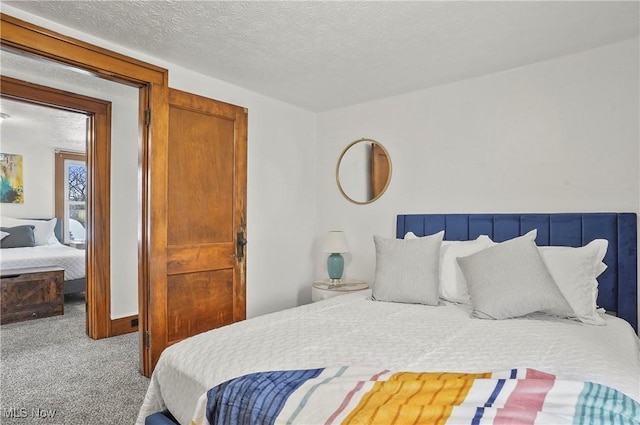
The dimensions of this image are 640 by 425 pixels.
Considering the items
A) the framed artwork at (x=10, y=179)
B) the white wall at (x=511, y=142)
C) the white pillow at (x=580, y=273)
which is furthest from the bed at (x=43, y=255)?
the white pillow at (x=580, y=273)

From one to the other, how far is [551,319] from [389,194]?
1.79 meters

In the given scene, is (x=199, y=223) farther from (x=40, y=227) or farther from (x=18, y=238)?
(x=40, y=227)

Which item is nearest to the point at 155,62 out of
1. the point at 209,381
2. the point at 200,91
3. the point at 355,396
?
the point at 200,91

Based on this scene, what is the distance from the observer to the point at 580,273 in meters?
2.15

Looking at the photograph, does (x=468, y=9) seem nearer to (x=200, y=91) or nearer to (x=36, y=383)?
(x=200, y=91)

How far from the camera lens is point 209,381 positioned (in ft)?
4.68

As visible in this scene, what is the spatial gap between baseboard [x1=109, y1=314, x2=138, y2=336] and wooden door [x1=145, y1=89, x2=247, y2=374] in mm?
1228

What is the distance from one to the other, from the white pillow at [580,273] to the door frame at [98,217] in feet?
12.3

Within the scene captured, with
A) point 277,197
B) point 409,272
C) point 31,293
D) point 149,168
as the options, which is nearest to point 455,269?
point 409,272

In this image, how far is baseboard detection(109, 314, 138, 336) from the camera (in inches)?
145

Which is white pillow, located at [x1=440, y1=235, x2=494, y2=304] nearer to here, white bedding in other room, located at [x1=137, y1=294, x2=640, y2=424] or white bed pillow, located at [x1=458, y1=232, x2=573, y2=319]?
white bed pillow, located at [x1=458, y1=232, x2=573, y2=319]

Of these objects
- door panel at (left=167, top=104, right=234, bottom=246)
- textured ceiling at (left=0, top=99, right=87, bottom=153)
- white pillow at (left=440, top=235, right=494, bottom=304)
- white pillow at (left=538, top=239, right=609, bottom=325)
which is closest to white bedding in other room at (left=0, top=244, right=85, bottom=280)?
textured ceiling at (left=0, top=99, right=87, bottom=153)

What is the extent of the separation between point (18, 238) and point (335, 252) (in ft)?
17.2

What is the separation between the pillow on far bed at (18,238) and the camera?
5648 mm
